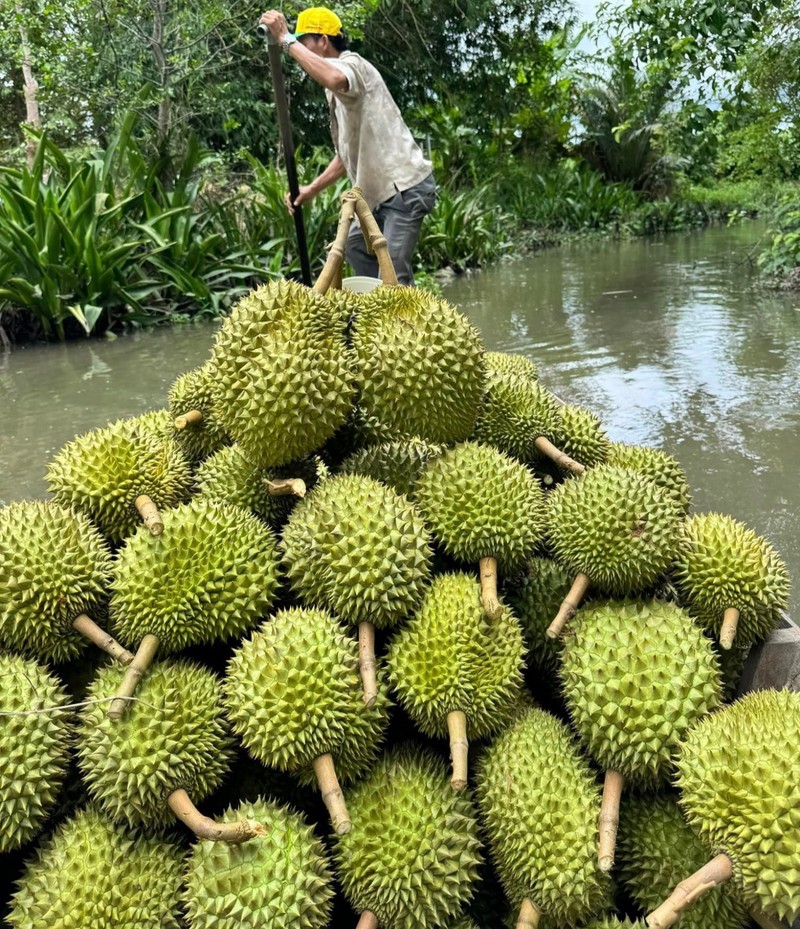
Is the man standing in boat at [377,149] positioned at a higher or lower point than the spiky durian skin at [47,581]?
higher

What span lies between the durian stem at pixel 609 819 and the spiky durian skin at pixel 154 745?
0.62 meters

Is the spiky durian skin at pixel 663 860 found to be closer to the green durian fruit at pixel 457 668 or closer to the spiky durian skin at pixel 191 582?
the green durian fruit at pixel 457 668

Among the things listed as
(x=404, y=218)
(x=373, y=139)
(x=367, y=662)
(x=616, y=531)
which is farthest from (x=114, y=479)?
(x=373, y=139)

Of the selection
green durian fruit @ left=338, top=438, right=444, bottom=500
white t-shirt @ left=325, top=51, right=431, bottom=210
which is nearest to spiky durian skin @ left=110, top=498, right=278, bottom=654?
green durian fruit @ left=338, top=438, right=444, bottom=500

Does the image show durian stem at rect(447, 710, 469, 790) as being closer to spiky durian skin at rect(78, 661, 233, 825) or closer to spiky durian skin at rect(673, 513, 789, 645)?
spiky durian skin at rect(78, 661, 233, 825)

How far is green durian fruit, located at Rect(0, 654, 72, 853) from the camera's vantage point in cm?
Result: 111

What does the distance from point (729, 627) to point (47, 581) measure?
1.24 metres

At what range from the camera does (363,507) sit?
4.50ft

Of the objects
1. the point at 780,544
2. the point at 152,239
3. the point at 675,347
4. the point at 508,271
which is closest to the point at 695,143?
the point at 508,271

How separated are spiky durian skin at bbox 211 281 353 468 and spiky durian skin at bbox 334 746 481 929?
0.66 metres

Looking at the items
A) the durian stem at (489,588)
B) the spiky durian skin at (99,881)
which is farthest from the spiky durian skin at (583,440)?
the spiky durian skin at (99,881)

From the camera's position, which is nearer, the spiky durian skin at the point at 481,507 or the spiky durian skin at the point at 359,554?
the spiky durian skin at the point at 359,554

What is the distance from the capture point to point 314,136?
15695 millimetres

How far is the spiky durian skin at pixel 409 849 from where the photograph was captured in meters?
1.10
